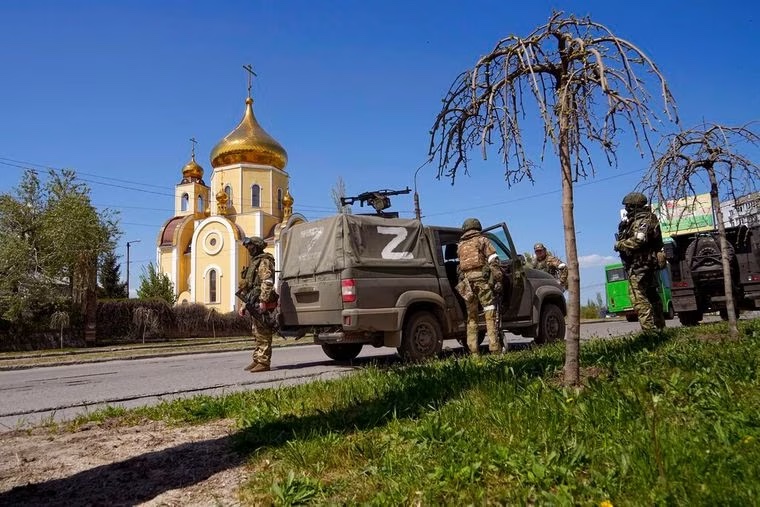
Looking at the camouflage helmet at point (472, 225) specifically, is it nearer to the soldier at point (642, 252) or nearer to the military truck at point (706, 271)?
the soldier at point (642, 252)

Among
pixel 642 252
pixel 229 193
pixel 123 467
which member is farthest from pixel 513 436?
pixel 229 193

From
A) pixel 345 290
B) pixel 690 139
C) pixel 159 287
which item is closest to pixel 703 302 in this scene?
pixel 690 139

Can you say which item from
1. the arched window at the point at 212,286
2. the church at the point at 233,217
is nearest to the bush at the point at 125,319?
the church at the point at 233,217

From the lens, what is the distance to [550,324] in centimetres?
1041

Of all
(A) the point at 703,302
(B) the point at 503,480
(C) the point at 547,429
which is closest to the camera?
(B) the point at 503,480

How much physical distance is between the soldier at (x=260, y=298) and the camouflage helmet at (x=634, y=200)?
5535 mm

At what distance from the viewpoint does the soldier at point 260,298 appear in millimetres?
8828

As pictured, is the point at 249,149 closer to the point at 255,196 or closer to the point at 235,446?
the point at 255,196

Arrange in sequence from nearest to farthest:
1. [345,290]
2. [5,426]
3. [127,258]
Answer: [5,426] → [345,290] → [127,258]

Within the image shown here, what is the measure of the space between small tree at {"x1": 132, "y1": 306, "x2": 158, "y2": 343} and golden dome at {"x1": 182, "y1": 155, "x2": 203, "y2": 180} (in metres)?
31.1

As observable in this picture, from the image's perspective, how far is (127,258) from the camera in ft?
205

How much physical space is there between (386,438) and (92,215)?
27.1 metres

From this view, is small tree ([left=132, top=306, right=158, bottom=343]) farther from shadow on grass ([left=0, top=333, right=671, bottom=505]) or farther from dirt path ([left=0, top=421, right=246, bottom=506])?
shadow on grass ([left=0, top=333, right=671, bottom=505])

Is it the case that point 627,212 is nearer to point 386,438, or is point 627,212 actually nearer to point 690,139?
point 690,139
